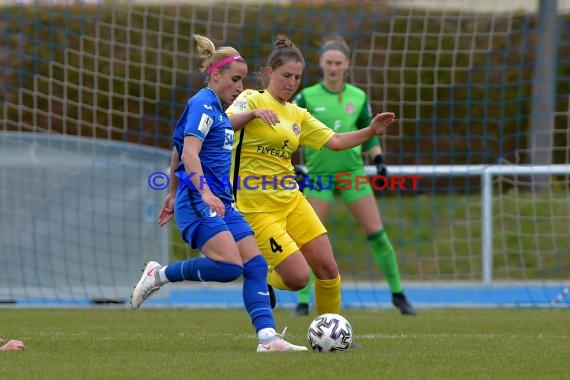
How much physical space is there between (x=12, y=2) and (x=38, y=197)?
1909 millimetres

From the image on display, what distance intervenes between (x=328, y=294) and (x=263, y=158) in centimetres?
96

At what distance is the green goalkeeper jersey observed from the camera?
31.5ft

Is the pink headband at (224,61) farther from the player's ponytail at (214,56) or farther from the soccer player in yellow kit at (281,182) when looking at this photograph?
the soccer player in yellow kit at (281,182)

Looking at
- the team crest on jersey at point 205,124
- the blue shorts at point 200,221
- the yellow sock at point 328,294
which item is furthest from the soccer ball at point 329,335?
the team crest on jersey at point 205,124

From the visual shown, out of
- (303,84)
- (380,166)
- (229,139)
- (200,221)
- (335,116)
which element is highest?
(303,84)

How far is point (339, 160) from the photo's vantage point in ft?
31.6

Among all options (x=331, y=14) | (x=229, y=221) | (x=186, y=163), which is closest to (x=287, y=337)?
(x=229, y=221)

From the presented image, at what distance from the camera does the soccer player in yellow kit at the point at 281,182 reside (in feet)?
23.1

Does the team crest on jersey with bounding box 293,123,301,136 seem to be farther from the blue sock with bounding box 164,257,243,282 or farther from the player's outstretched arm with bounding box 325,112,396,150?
the blue sock with bounding box 164,257,243,282

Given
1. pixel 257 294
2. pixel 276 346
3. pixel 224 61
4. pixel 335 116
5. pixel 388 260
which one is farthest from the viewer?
pixel 388 260

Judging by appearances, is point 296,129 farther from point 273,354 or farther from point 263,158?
point 273,354

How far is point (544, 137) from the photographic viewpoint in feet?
40.4

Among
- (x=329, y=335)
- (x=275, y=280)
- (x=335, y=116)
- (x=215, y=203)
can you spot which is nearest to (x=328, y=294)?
(x=275, y=280)

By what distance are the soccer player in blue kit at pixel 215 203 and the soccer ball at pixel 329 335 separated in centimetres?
10
